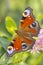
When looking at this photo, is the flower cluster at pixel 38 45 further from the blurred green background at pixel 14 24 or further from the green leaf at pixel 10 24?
the green leaf at pixel 10 24

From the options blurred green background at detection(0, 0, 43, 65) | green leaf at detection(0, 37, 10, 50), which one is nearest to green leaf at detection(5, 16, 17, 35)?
blurred green background at detection(0, 0, 43, 65)

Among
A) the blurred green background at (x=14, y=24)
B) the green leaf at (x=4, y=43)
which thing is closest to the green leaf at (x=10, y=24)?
the blurred green background at (x=14, y=24)

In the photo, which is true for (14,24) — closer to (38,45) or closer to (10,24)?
(10,24)

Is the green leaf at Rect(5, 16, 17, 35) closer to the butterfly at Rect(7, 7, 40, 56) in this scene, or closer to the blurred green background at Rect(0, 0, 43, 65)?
the blurred green background at Rect(0, 0, 43, 65)

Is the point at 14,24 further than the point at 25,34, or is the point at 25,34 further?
the point at 14,24

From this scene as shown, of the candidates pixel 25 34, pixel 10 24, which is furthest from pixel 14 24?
pixel 25 34

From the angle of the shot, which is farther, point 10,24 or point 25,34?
point 10,24
